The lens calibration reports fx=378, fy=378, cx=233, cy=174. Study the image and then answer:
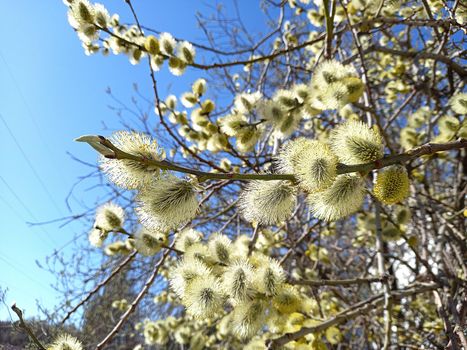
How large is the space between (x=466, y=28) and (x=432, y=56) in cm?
51

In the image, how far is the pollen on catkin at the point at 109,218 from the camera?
5.81 feet

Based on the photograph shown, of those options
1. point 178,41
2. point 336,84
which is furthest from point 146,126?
point 336,84

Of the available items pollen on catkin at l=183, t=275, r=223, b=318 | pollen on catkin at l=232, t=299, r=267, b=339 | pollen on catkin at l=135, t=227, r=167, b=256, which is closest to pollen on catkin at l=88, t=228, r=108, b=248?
A: pollen on catkin at l=135, t=227, r=167, b=256

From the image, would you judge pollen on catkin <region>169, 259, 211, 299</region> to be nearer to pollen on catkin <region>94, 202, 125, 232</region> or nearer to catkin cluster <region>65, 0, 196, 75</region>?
pollen on catkin <region>94, 202, 125, 232</region>

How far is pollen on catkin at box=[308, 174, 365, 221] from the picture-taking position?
104cm

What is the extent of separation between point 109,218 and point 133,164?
0.97m

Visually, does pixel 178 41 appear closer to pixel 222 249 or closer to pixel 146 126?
pixel 222 249

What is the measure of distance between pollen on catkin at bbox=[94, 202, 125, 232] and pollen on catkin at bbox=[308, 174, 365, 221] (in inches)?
42.4

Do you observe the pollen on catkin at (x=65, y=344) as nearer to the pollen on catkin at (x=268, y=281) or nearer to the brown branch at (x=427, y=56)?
the pollen on catkin at (x=268, y=281)

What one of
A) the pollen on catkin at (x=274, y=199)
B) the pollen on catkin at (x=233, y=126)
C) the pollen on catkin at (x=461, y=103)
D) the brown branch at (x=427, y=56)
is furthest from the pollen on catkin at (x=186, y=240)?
the brown branch at (x=427, y=56)

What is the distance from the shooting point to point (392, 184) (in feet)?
3.47

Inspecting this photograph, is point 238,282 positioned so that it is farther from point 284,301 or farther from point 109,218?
point 109,218

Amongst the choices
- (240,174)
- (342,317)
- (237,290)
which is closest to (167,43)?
(237,290)

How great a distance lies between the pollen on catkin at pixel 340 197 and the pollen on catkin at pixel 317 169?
0.41 ft
